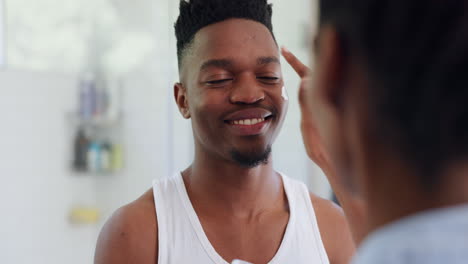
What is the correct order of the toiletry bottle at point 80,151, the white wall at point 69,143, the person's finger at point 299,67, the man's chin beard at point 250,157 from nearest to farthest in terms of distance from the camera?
the person's finger at point 299,67, the man's chin beard at point 250,157, the white wall at point 69,143, the toiletry bottle at point 80,151

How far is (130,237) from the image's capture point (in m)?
0.94

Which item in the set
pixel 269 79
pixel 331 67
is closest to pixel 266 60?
pixel 269 79

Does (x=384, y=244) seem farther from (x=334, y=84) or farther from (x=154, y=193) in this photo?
(x=154, y=193)

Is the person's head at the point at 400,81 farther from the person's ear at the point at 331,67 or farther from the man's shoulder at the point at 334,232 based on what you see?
the man's shoulder at the point at 334,232

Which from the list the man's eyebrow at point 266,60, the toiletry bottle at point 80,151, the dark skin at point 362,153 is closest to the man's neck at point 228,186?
the man's eyebrow at point 266,60

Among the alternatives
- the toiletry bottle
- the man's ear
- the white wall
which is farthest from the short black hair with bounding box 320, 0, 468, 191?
the toiletry bottle

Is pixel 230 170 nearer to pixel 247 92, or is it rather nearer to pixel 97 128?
pixel 247 92

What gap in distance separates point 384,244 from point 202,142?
26.4 inches

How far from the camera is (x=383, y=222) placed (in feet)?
1.27

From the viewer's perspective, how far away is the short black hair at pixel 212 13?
101cm

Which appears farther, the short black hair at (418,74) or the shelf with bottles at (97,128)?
the shelf with bottles at (97,128)

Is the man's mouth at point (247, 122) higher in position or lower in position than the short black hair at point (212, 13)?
lower

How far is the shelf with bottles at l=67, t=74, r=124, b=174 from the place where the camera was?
8.72 ft

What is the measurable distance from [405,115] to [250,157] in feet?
2.04
